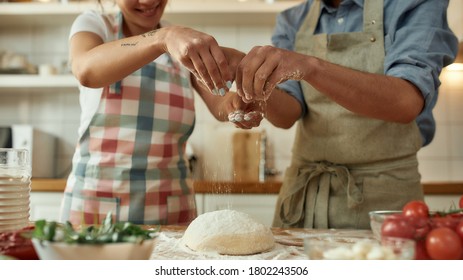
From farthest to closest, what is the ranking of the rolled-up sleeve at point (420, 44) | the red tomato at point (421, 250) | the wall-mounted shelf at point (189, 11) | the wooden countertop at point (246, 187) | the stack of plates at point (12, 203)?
the wall-mounted shelf at point (189, 11), the wooden countertop at point (246, 187), the rolled-up sleeve at point (420, 44), the stack of plates at point (12, 203), the red tomato at point (421, 250)

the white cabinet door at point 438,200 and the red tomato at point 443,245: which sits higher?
the red tomato at point 443,245

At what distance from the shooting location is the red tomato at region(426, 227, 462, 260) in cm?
59

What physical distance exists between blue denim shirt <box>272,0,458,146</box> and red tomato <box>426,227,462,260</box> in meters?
0.49

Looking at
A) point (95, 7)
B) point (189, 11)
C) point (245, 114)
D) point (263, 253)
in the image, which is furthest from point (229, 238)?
point (95, 7)

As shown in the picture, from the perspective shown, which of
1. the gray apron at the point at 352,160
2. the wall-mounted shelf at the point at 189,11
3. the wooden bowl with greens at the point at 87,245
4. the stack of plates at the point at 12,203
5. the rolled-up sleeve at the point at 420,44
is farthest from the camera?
the wall-mounted shelf at the point at 189,11

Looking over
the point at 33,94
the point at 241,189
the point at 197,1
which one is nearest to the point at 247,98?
the point at 241,189

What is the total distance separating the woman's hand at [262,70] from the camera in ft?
2.85

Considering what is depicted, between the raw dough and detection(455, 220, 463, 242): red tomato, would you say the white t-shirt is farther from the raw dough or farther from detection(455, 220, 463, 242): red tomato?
detection(455, 220, 463, 242): red tomato

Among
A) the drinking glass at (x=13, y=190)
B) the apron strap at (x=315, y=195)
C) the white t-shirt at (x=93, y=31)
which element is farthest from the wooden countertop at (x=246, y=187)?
the drinking glass at (x=13, y=190)

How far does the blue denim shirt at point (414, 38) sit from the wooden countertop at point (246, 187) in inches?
25.1

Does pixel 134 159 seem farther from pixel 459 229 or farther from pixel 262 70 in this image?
pixel 459 229

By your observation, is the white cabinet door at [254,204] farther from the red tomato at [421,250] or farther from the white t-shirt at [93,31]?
the red tomato at [421,250]

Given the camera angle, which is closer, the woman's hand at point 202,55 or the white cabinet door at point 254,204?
the woman's hand at point 202,55
